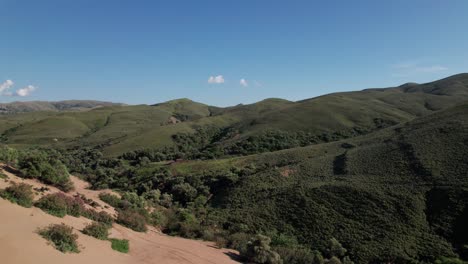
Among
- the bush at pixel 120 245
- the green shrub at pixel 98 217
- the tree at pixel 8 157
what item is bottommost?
the bush at pixel 120 245

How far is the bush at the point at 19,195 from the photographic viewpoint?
574 inches

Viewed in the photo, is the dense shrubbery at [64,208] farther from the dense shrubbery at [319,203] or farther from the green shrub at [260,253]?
the green shrub at [260,253]

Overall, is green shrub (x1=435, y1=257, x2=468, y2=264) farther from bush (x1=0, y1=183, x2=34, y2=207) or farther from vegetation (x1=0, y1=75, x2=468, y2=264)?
bush (x1=0, y1=183, x2=34, y2=207)

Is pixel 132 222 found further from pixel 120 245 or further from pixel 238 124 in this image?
pixel 238 124

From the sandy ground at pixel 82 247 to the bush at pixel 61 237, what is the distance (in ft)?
0.79

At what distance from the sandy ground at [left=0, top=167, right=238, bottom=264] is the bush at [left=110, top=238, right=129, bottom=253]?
235 mm

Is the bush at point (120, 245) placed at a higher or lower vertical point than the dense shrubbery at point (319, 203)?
higher

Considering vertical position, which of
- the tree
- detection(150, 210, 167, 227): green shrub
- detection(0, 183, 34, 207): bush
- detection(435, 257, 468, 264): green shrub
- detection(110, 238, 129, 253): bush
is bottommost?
detection(435, 257, 468, 264): green shrub

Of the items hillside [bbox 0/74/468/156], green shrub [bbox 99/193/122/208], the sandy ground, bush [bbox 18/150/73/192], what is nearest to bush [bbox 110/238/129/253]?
the sandy ground

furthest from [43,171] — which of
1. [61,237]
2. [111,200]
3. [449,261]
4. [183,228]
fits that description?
[449,261]

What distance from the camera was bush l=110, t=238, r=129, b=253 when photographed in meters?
14.0

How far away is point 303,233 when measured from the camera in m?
26.7

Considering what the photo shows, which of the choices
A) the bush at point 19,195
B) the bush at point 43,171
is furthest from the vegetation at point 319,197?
the bush at point 19,195

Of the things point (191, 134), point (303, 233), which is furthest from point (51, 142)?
point (303, 233)
